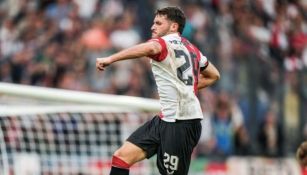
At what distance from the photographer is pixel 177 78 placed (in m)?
7.29

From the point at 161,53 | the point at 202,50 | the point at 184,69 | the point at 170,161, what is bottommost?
the point at 170,161

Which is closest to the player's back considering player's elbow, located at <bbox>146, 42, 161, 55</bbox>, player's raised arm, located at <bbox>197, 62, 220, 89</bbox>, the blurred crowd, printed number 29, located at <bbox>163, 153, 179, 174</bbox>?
player's elbow, located at <bbox>146, 42, 161, 55</bbox>

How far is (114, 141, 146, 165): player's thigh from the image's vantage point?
732 cm

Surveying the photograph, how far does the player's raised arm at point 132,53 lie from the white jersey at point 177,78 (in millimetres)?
151

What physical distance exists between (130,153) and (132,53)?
0.95 metres

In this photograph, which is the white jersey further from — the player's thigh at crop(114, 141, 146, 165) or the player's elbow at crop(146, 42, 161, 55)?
the player's thigh at crop(114, 141, 146, 165)

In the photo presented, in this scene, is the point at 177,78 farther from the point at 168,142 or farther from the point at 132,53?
the point at 132,53

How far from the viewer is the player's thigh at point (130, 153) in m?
7.32

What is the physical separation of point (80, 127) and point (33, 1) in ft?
11.6

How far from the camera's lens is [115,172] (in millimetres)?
7320

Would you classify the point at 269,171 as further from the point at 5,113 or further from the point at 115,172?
the point at 115,172

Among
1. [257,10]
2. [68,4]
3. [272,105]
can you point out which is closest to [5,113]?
[68,4]

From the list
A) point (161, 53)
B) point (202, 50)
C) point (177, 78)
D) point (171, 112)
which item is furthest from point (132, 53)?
point (202, 50)

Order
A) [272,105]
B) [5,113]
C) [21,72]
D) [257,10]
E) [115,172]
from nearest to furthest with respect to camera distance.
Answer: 1. [115,172]
2. [5,113]
3. [21,72]
4. [272,105]
5. [257,10]
